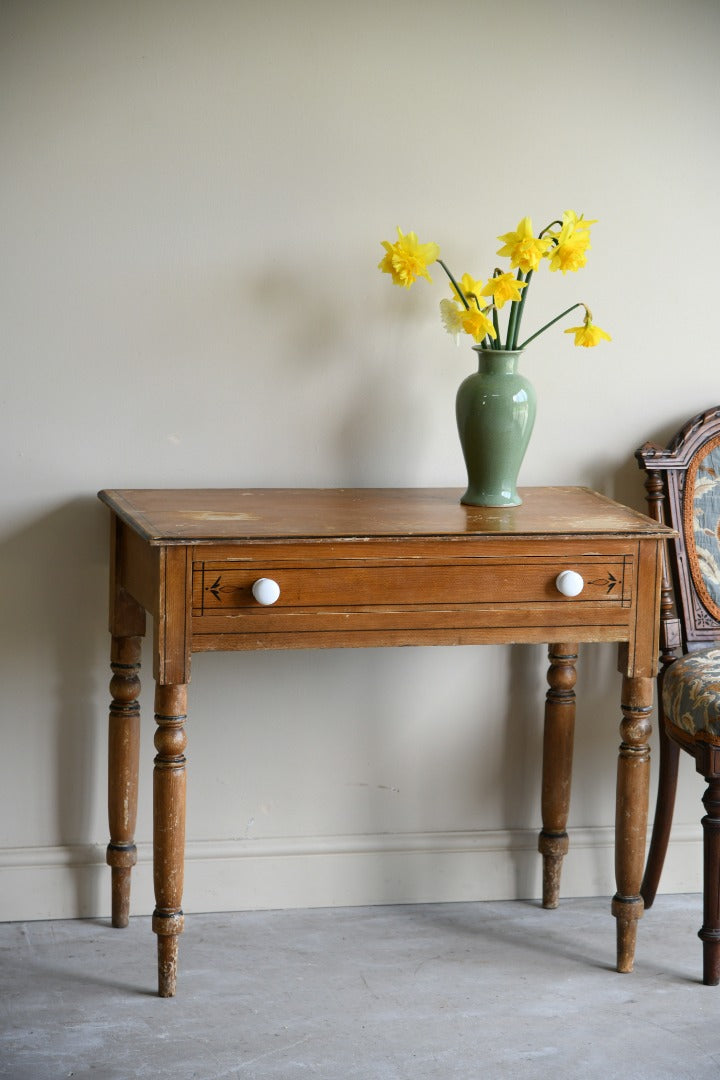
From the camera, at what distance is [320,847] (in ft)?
8.89

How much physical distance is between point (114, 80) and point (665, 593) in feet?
4.75

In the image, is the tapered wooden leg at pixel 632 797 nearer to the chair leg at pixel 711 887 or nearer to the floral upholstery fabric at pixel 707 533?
the chair leg at pixel 711 887

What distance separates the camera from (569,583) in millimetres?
2225

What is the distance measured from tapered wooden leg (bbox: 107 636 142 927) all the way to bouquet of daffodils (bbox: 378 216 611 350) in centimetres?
85

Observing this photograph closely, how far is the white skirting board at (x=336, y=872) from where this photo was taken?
2605 millimetres

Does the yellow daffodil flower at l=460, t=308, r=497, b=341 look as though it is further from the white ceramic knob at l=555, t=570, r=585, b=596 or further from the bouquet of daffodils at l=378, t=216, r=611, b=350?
the white ceramic knob at l=555, t=570, r=585, b=596

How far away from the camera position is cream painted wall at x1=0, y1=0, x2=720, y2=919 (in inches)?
98.9

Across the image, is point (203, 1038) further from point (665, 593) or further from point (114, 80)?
point (114, 80)

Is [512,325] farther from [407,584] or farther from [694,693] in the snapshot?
[694,693]

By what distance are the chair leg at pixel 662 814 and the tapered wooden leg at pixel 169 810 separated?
3.26 feet

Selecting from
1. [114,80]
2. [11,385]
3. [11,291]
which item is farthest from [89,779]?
[114,80]

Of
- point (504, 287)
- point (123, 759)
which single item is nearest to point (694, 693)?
point (504, 287)

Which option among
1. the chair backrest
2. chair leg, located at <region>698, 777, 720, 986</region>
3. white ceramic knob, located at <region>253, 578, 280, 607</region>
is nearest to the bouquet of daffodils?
the chair backrest

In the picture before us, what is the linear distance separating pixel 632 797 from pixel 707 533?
61 centimetres
